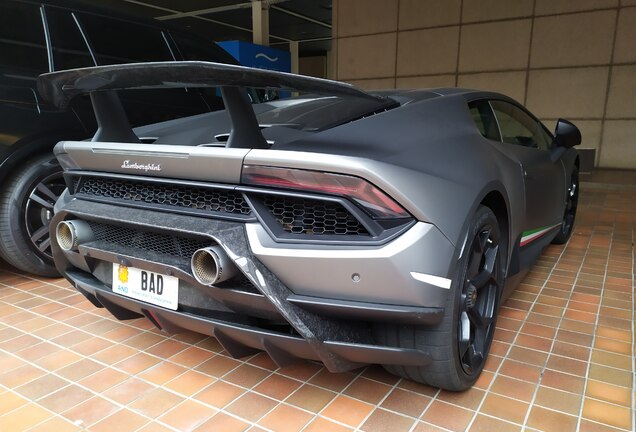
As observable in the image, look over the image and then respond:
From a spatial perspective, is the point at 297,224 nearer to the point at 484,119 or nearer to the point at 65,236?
the point at 65,236

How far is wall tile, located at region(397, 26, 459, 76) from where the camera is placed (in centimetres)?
1027

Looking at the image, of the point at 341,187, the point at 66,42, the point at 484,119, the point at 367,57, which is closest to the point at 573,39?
the point at 367,57

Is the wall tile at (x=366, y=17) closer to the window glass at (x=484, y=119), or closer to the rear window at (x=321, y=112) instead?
the window glass at (x=484, y=119)

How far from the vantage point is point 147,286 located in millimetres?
1886

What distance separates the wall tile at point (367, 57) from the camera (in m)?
11.0

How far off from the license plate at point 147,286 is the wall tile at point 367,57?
33.1 ft

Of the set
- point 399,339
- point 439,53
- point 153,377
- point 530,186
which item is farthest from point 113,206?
point 439,53

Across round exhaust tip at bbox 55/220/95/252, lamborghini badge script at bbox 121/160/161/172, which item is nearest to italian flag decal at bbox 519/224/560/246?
lamborghini badge script at bbox 121/160/161/172

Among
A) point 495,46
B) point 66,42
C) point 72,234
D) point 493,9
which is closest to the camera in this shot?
point 72,234

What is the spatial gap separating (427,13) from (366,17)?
1.51 metres

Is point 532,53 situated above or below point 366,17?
below

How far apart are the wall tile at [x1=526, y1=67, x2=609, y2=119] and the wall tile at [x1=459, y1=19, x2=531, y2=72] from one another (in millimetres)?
526

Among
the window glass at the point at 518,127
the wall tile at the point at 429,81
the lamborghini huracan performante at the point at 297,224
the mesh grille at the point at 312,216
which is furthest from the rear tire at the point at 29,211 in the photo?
the wall tile at the point at 429,81

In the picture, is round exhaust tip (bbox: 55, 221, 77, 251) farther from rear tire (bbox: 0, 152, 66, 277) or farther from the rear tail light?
rear tire (bbox: 0, 152, 66, 277)
